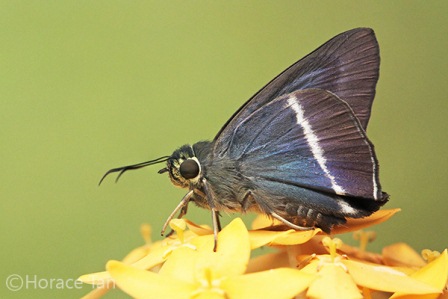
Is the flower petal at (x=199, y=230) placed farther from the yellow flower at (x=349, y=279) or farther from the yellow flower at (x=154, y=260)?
the yellow flower at (x=349, y=279)

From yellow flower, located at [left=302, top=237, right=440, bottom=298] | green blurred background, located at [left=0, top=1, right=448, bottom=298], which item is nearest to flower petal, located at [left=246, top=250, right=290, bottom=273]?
yellow flower, located at [left=302, top=237, right=440, bottom=298]

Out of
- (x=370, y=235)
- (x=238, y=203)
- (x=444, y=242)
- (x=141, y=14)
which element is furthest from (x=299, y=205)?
(x=141, y=14)

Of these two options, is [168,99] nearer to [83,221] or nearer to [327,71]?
[83,221]

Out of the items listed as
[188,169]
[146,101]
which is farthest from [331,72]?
[146,101]

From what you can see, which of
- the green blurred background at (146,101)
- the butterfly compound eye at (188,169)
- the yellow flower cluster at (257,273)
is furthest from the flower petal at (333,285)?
the green blurred background at (146,101)

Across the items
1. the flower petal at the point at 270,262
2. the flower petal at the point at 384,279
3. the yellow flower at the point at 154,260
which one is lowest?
the flower petal at the point at 384,279

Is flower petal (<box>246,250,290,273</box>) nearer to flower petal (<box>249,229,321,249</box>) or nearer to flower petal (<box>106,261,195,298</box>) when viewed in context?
flower petal (<box>249,229,321,249</box>)
